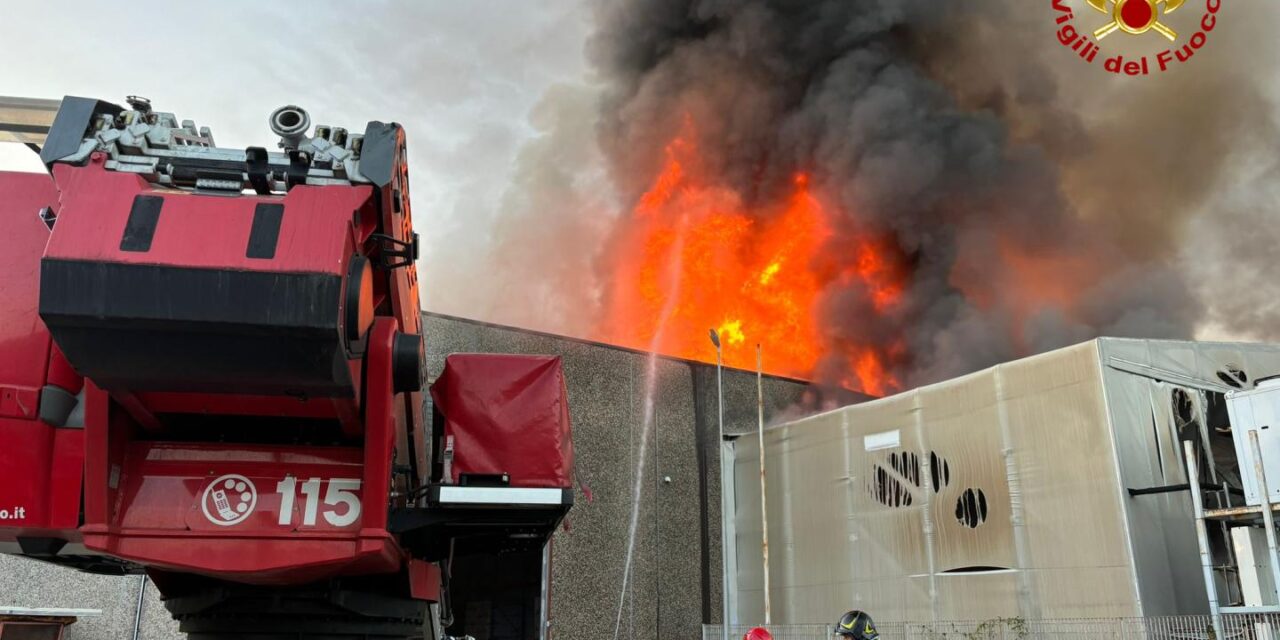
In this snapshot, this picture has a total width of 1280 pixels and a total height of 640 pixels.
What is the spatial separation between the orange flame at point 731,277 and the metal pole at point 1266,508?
45.0 feet

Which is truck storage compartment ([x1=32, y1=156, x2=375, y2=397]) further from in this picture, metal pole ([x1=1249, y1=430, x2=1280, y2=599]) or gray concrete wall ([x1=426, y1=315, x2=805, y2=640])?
gray concrete wall ([x1=426, y1=315, x2=805, y2=640])

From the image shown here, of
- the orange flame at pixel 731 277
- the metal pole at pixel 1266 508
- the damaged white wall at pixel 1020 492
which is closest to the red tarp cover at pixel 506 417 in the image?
the metal pole at pixel 1266 508

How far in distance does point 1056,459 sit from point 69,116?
12217 mm

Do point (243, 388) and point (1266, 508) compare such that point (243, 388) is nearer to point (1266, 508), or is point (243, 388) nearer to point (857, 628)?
point (857, 628)

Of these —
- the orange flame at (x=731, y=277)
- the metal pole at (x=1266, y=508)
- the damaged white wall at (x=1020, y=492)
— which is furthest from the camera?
the orange flame at (x=731, y=277)

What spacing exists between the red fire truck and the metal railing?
8379 millimetres

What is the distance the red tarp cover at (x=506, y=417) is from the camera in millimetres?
5508

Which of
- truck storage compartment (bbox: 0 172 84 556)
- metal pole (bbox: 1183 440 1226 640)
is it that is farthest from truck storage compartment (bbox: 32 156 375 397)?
metal pole (bbox: 1183 440 1226 640)

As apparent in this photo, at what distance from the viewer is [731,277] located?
81.9ft

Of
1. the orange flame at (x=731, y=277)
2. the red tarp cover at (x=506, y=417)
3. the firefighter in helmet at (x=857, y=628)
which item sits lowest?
the firefighter in helmet at (x=857, y=628)

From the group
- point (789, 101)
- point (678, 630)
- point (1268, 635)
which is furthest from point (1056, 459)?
point (789, 101)

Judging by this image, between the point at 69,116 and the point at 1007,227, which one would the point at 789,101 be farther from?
the point at 69,116

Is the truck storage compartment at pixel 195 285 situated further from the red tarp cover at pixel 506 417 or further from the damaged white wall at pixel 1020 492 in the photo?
the damaged white wall at pixel 1020 492

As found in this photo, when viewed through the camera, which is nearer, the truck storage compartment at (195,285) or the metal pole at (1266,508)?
the truck storage compartment at (195,285)
